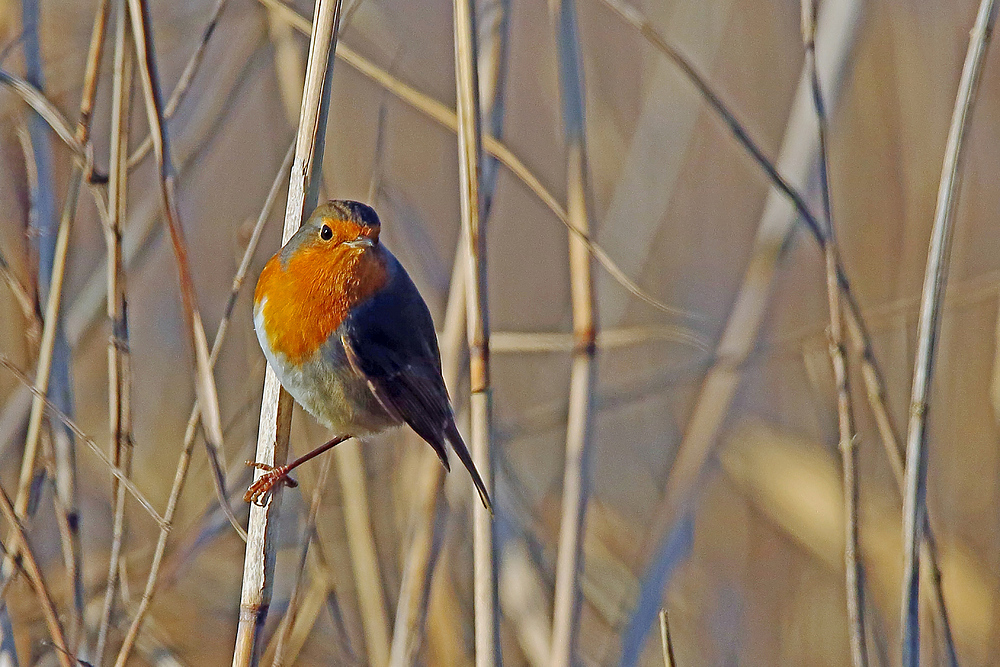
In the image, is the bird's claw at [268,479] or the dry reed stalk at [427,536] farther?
the dry reed stalk at [427,536]

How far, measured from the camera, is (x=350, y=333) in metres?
1.86

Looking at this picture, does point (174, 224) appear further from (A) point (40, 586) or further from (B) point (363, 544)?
(B) point (363, 544)

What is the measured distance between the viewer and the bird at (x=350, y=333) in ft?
5.77

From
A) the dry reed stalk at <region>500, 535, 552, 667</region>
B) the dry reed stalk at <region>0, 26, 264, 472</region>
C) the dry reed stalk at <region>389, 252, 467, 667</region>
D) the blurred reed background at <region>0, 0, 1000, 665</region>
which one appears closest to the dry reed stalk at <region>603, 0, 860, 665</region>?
the blurred reed background at <region>0, 0, 1000, 665</region>

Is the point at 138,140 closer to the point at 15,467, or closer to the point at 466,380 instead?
the point at 15,467

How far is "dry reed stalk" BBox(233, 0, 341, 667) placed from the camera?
1.42 metres

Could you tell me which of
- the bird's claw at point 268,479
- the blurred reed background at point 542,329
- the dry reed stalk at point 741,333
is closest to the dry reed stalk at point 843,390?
the blurred reed background at point 542,329

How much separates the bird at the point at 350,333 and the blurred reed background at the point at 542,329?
0.30 ft

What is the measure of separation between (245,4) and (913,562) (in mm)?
1981

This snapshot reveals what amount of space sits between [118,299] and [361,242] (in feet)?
1.43

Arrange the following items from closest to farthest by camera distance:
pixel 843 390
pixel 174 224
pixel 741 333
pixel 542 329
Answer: pixel 174 224
pixel 843 390
pixel 741 333
pixel 542 329

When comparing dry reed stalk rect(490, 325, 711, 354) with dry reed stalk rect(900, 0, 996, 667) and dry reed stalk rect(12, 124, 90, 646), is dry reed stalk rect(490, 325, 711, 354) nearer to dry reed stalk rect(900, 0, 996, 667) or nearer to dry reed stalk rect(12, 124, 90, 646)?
dry reed stalk rect(900, 0, 996, 667)

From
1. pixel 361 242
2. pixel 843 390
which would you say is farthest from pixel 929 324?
pixel 361 242

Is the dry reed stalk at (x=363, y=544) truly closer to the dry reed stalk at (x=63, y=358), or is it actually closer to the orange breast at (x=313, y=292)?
the orange breast at (x=313, y=292)
